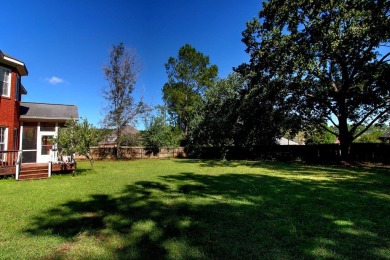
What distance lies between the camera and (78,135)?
1309 centimetres

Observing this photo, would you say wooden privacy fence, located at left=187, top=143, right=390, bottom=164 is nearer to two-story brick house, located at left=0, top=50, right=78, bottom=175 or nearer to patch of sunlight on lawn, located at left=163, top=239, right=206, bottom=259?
two-story brick house, located at left=0, top=50, right=78, bottom=175

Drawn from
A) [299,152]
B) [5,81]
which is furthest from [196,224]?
[299,152]

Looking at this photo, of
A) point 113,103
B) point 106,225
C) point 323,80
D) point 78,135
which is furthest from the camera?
point 113,103

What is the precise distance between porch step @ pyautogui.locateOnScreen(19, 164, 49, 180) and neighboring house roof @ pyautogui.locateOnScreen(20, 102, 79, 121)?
3.25m

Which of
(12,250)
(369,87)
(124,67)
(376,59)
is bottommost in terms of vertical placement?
(12,250)

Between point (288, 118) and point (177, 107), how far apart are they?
2091cm

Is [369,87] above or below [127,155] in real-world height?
above

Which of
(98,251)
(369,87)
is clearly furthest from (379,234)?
(369,87)

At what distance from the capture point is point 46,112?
16.0 metres

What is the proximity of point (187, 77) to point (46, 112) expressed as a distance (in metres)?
24.8

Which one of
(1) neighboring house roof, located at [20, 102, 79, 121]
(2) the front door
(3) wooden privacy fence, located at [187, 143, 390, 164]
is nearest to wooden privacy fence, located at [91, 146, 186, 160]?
(3) wooden privacy fence, located at [187, 143, 390, 164]

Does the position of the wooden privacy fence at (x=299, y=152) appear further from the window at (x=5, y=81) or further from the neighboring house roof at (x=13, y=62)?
the window at (x=5, y=81)

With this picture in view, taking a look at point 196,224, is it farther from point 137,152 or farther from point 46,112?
point 137,152

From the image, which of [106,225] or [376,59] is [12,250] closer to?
[106,225]
